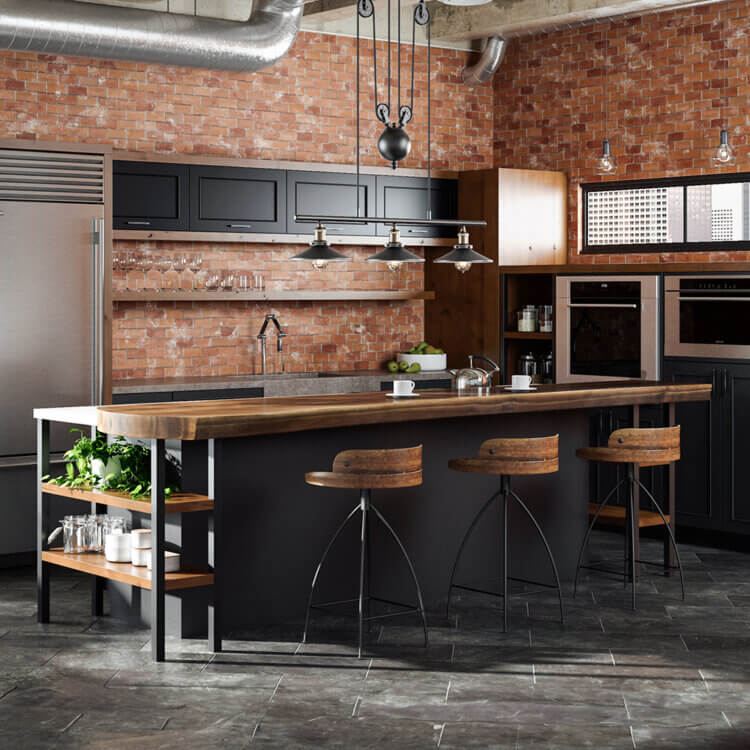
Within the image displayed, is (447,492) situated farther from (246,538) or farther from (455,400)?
(246,538)

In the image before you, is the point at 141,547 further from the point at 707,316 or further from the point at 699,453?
the point at 707,316

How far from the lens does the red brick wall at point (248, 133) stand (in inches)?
334

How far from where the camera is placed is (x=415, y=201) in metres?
9.83

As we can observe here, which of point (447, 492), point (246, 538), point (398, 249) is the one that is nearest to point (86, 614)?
point (246, 538)

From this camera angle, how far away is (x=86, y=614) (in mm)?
6328

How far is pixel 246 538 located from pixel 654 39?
18.4 feet

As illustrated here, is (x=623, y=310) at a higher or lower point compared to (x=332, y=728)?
higher

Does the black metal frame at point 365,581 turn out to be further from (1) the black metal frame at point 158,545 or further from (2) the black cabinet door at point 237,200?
(2) the black cabinet door at point 237,200

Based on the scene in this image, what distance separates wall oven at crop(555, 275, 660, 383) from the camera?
8.62m

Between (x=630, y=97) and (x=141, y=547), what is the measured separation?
5795mm

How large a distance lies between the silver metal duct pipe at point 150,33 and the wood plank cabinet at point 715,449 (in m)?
3.51

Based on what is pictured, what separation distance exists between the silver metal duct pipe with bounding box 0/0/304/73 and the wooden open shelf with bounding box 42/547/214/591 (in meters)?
3.08

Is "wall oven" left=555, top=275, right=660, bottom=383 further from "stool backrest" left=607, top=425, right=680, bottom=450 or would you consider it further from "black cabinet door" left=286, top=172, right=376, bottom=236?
"stool backrest" left=607, top=425, right=680, bottom=450

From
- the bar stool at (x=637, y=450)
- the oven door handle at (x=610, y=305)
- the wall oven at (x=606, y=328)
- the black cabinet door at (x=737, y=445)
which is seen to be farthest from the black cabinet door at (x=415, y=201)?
the bar stool at (x=637, y=450)
